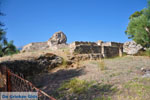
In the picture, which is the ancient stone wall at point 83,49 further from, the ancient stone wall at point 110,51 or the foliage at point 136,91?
the foliage at point 136,91

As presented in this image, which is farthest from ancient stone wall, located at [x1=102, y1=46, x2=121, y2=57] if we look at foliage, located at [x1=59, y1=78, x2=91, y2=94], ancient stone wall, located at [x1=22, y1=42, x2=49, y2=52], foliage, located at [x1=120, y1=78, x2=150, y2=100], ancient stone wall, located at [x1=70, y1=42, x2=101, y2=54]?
ancient stone wall, located at [x1=22, y1=42, x2=49, y2=52]

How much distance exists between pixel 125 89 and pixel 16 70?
584cm

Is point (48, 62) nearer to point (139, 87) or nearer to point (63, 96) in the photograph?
point (63, 96)

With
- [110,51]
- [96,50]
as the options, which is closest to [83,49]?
[96,50]

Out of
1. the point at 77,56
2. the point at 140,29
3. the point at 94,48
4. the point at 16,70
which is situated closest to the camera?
the point at 140,29

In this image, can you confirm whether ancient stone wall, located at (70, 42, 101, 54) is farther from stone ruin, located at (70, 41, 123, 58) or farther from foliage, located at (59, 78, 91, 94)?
foliage, located at (59, 78, 91, 94)

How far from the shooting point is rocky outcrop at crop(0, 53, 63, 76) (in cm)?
687

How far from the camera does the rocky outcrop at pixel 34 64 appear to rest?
6.87 metres

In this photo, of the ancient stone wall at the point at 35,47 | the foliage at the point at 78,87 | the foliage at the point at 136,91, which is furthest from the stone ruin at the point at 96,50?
the ancient stone wall at the point at 35,47

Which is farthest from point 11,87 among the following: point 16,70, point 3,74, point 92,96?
point 16,70

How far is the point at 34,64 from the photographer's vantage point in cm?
758

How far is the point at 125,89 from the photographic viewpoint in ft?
10.7

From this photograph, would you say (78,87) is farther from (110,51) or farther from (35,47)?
(35,47)

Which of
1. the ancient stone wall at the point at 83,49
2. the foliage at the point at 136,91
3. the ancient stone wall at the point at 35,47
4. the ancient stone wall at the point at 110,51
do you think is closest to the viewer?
the foliage at the point at 136,91
